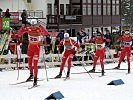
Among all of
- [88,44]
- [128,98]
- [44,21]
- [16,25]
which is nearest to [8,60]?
[88,44]

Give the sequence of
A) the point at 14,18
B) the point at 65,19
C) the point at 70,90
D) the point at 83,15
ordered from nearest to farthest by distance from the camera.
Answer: the point at 70,90
the point at 14,18
the point at 65,19
the point at 83,15

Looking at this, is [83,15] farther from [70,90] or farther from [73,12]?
[70,90]

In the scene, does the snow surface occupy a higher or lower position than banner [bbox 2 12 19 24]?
lower

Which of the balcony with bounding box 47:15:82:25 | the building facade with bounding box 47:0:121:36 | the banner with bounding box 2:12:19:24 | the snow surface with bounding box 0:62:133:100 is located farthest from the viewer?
the building facade with bounding box 47:0:121:36

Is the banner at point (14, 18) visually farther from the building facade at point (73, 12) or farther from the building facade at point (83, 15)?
the building facade at point (83, 15)

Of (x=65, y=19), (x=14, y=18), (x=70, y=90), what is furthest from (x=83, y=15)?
(x=70, y=90)

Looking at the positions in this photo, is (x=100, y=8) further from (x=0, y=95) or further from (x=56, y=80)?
(x=0, y=95)

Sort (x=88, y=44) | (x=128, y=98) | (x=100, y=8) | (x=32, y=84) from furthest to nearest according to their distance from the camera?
(x=100, y=8) < (x=88, y=44) < (x=32, y=84) < (x=128, y=98)

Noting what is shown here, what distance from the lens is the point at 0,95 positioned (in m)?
11.7

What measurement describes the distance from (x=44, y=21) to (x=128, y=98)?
31.1m

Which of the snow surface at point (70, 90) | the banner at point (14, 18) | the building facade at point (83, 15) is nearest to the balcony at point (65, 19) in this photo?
the building facade at point (83, 15)

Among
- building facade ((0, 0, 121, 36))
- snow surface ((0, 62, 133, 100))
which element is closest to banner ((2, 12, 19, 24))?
building facade ((0, 0, 121, 36))

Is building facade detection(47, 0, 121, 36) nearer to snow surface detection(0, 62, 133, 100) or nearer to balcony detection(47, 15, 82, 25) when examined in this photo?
balcony detection(47, 15, 82, 25)

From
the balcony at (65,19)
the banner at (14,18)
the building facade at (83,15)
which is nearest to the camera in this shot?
the banner at (14,18)
